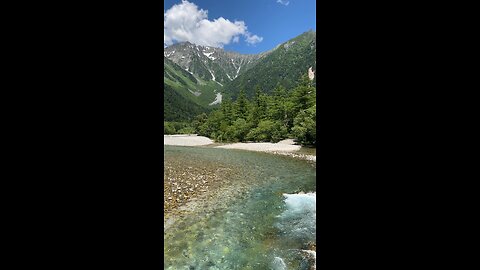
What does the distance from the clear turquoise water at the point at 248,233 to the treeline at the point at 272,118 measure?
37.9ft

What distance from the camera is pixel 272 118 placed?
81.6 feet

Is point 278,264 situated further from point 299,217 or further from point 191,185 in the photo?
point 191,185

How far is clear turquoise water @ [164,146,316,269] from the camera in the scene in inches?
164

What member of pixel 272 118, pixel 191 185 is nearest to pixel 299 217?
pixel 191 185

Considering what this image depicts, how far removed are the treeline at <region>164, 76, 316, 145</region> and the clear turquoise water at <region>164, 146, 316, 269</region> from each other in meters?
11.5

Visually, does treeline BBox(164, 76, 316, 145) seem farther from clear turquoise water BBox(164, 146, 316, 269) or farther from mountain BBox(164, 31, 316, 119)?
mountain BBox(164, 31, 316, 119)

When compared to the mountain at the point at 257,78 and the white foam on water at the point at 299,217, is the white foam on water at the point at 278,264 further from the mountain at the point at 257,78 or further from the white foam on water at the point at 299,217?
the mountain at the point at 257,78

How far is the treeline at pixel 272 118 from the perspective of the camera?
1956 cm

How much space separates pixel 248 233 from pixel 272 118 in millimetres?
20288
